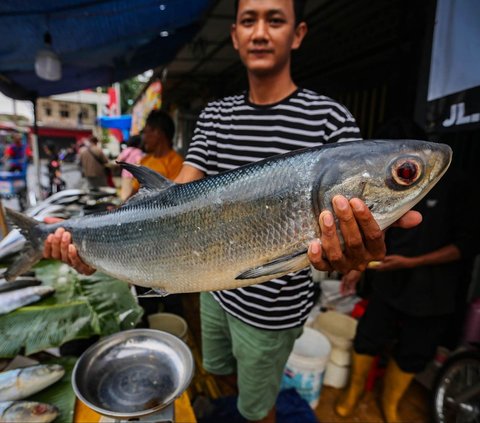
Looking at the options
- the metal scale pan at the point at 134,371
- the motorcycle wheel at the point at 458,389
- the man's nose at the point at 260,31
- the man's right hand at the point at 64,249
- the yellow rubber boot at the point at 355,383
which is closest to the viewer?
the man's nose at the point at 260,31

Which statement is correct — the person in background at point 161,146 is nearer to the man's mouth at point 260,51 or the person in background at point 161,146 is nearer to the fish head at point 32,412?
the man's mouth at point 260,51

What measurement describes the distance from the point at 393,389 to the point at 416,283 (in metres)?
1.33

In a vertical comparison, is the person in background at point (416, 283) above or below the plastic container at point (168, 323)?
above

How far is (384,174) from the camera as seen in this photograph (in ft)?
4.24

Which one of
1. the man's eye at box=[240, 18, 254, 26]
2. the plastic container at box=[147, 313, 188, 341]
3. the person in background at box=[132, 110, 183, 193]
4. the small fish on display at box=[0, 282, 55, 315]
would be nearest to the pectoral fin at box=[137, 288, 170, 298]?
the man's eye at box=[240, 18, 254, 26]

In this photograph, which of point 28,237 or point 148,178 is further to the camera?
point 28,237

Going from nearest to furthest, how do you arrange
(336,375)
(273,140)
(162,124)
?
(273,140), (336,375), (162,124)

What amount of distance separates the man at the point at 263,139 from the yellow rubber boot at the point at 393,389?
1.85 m

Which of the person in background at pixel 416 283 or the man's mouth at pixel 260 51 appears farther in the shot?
the person in background at pixel 416 283

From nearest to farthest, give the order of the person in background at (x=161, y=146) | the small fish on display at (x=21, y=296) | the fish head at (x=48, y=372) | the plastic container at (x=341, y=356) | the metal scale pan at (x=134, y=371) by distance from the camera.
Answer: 1. the metal scale pan at (x=134, y=371)
2. the fish head at (x=48, y=372)
3. the small fish on display at (x=21, y=296)
4. the plastic container at (x=341, y=356)
5. the person in background at (x=161, y=146)

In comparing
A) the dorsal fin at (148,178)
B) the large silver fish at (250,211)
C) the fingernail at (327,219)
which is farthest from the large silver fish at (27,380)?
the fingernail at (327,219)

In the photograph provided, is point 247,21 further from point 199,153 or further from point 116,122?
point 116,122

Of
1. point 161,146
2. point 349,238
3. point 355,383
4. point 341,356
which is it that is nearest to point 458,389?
point 355,383

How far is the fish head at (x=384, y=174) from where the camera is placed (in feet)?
4.17
